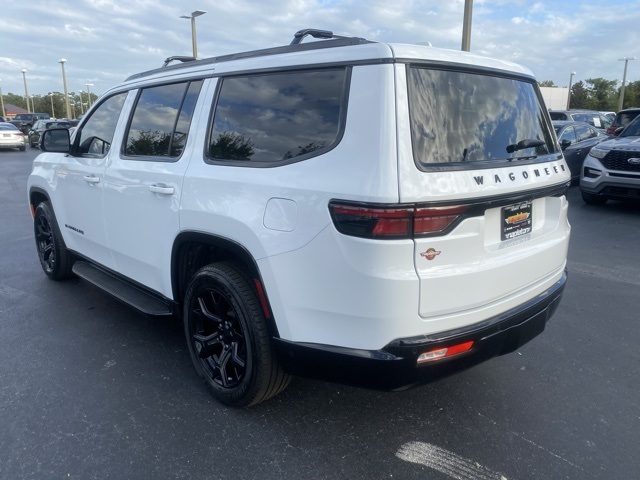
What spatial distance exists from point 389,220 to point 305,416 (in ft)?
4.68

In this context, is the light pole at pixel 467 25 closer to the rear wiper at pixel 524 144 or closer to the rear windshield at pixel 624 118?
the rear windshield at pixel 624 118

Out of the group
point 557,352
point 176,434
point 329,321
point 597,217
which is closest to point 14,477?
point 176,434

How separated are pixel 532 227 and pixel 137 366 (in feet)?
8.87

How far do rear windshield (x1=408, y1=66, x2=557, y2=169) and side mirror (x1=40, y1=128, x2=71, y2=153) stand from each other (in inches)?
135

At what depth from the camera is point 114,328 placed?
4.09 m

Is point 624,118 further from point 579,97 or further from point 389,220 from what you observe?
point 579,97

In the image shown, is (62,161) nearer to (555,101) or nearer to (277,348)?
(277,348)

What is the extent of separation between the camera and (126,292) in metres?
3.77

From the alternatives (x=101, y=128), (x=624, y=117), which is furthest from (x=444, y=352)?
(x=624, y=117)

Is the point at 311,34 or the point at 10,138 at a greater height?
the point at 311,34

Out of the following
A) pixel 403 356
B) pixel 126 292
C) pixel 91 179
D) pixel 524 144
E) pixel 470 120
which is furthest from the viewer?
pixel 91 179

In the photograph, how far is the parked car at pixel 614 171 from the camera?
8531 millimetres

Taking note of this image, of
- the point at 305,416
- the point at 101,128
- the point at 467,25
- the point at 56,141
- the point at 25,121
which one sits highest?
the point at 467,25

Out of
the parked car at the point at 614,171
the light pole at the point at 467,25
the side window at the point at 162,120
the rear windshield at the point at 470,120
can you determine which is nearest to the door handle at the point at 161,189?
the side window at the point at 162,120
